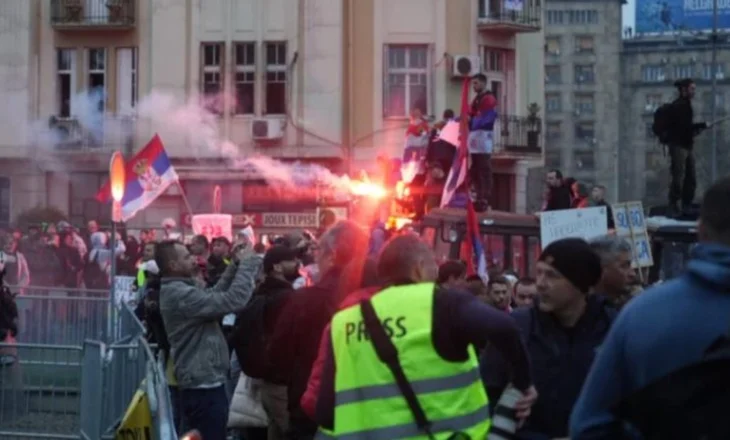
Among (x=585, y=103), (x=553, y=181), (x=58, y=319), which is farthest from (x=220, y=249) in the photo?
(x=585, y=103)

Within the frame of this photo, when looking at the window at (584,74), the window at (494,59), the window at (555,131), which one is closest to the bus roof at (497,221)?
the window at (494,59)

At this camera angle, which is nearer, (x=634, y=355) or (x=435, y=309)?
(x=634, y=355)

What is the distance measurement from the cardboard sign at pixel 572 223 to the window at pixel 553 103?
96.5 meters

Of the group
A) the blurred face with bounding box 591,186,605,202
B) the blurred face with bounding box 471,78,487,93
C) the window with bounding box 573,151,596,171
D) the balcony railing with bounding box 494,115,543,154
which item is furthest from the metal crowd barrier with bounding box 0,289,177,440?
the window with bounding box 573,151,596,171

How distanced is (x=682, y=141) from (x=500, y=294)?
7.53 metres

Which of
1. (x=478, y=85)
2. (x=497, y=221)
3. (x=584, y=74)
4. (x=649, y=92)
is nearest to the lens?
→ (x=497, y=221)

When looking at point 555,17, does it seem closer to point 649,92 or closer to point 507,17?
point 649,92

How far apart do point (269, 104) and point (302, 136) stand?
1.38 m

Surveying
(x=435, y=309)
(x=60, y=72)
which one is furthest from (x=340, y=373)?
(x=60, y=72)

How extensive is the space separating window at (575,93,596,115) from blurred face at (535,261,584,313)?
104 m

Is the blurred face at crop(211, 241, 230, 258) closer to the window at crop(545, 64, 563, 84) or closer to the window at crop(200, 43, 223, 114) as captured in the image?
the window at crop(200, 43, 223, 114)

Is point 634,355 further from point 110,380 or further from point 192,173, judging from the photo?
point 192,173

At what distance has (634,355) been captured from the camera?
168 inches

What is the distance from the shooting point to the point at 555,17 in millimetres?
109500
